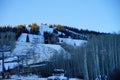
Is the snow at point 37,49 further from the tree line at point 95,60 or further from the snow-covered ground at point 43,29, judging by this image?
the snow-covered ground at point 43,29

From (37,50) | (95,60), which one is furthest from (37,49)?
(95,60)

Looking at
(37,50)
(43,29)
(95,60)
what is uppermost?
(43,29)

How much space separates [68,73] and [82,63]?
1.00 metres

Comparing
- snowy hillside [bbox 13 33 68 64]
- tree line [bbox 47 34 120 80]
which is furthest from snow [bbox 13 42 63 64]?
tree line [bbox 47 34 120 80]

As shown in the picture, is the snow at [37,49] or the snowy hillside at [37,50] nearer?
the snowy hillside at [37,50]

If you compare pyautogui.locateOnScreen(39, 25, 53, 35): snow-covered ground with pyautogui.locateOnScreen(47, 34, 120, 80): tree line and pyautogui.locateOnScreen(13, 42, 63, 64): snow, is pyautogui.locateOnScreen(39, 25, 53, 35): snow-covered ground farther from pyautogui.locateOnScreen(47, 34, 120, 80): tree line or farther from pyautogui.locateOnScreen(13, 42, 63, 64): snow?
pyautogui.locateOnScreen(47, 34, 120, 80): tree line

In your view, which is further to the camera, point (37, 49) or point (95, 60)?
point (37, 49)

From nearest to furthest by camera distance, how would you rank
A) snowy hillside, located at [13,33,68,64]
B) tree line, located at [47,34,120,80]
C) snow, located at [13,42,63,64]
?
tree line, located at [47,34,120,80] < snowy hillside, located at [13,33,68,64] < snow, located at [13,42,63,64]

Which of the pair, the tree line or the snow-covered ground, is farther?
the snow-covered ground

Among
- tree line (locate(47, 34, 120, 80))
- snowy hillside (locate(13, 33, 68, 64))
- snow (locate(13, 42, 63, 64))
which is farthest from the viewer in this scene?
snow (locate(13, 42, 63, 64))

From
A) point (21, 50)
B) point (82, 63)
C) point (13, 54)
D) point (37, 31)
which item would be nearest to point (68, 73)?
point (82, 63)

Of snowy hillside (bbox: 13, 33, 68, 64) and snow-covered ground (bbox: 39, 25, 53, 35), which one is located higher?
snow-covered ground (bbox: 39, 25, 53, 35)

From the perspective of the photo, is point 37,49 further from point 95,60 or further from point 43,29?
point 95,60

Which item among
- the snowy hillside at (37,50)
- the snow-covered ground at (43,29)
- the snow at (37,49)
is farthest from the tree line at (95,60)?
the snow-covered ground at (43,29)
